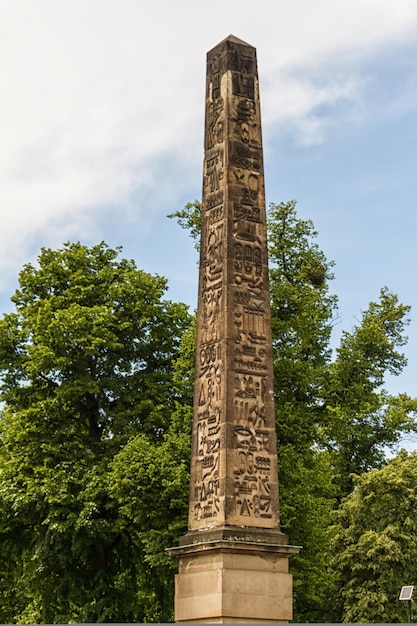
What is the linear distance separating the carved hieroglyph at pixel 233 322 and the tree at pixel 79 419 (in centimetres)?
849

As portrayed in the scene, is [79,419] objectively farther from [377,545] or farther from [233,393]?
[233,393]

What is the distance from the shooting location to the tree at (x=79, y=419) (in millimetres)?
24031

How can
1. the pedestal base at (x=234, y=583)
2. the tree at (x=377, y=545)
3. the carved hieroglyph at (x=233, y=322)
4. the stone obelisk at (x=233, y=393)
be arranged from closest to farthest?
the pedestal base at (x=234, y=583), the stone obelisk at (x=233, y=393), the carved hieroglyph at (x=233, y=322), the tree at (x=377, y=545)

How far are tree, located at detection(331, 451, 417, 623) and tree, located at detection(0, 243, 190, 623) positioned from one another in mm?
6621

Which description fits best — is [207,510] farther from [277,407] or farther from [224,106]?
[277,407]

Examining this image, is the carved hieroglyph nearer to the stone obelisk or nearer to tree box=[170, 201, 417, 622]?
the stone obelisk

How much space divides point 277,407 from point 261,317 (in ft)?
31.6

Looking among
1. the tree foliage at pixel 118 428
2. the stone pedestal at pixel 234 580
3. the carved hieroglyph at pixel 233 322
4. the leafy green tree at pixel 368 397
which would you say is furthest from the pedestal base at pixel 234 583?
the leafy green tree at pixel 368 397

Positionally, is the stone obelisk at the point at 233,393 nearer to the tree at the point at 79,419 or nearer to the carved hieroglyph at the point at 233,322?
the carved hieroglyph at the point at 233,322

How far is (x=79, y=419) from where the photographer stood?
84.7 feet

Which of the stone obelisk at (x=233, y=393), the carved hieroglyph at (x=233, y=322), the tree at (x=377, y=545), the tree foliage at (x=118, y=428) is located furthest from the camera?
the tree at (x=377, y=545)

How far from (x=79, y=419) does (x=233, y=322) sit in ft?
37.3

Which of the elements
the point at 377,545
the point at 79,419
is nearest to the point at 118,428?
the point at 79,419

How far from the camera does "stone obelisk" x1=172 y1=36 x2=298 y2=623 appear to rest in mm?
13992
